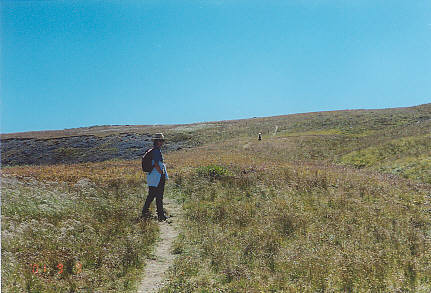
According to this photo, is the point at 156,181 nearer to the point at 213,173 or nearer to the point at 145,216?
the point at 145,216

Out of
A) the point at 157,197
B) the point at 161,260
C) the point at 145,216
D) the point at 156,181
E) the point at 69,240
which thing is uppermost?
the point at 156,181

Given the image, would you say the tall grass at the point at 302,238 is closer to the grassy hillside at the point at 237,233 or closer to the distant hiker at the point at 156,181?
the grassy hillside at the point at 237,233

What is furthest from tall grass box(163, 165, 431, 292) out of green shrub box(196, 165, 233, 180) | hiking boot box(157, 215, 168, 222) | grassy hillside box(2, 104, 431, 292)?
green shrub box(196, 165, 233, 180)

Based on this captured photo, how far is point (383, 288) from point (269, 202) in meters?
6.25

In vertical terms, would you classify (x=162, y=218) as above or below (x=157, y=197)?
below

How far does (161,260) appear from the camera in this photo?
7.53 meters

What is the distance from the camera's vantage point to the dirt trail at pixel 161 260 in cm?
616

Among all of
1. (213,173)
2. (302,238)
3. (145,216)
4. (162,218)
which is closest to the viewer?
(302,238)

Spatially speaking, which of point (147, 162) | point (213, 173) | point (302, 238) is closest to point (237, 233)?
point (302, 238)

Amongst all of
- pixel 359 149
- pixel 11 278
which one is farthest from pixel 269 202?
pixel 359 149

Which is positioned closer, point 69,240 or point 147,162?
point 69,240

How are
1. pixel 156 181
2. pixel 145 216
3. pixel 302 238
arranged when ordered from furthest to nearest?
pixel 156 181 < pixel 145 216 < pixel 302 238

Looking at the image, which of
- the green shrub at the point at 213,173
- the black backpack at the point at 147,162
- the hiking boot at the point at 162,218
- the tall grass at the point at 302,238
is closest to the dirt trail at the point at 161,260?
the hiking boot at the point at 162,218

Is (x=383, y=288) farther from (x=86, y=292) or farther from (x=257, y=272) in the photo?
(x=86, y=292)
